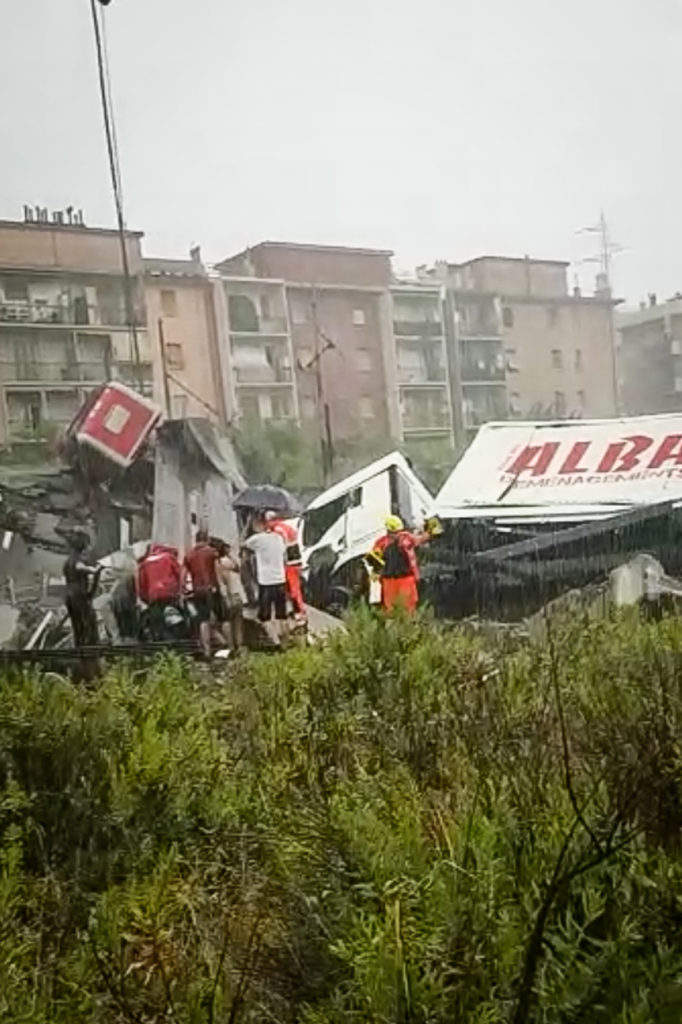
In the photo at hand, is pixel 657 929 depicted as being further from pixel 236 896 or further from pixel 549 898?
pixel 236 896

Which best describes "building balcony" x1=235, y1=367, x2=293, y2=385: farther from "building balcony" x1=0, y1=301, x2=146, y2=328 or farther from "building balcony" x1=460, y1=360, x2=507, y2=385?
"building balcony" x1=460, y1=360, x2=507, y2=385

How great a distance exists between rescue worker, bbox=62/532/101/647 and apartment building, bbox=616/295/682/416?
0.82 m

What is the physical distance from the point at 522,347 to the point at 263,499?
1.46ft

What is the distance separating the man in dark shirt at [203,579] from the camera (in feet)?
4.81

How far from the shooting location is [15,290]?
1.43 meters

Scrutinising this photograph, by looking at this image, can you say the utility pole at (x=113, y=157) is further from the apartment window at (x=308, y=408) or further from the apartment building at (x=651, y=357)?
the apartment building at (x=651, y=357)

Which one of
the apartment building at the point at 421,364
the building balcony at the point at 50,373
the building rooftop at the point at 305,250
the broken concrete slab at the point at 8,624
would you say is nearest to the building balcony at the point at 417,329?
the apartment building at the point at 421,364

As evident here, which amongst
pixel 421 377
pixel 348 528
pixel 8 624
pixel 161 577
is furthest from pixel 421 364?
pixel 8 624

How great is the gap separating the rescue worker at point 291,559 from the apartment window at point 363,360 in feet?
0.80

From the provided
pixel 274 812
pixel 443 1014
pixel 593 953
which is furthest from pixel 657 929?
pixel 274 812

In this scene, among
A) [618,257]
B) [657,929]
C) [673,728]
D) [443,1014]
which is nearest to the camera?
[443,1014]

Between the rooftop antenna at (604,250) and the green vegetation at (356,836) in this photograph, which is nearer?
the green vegetation at (356,836)

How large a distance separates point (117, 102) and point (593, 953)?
1220 millimetres

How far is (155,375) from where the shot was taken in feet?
4.79
